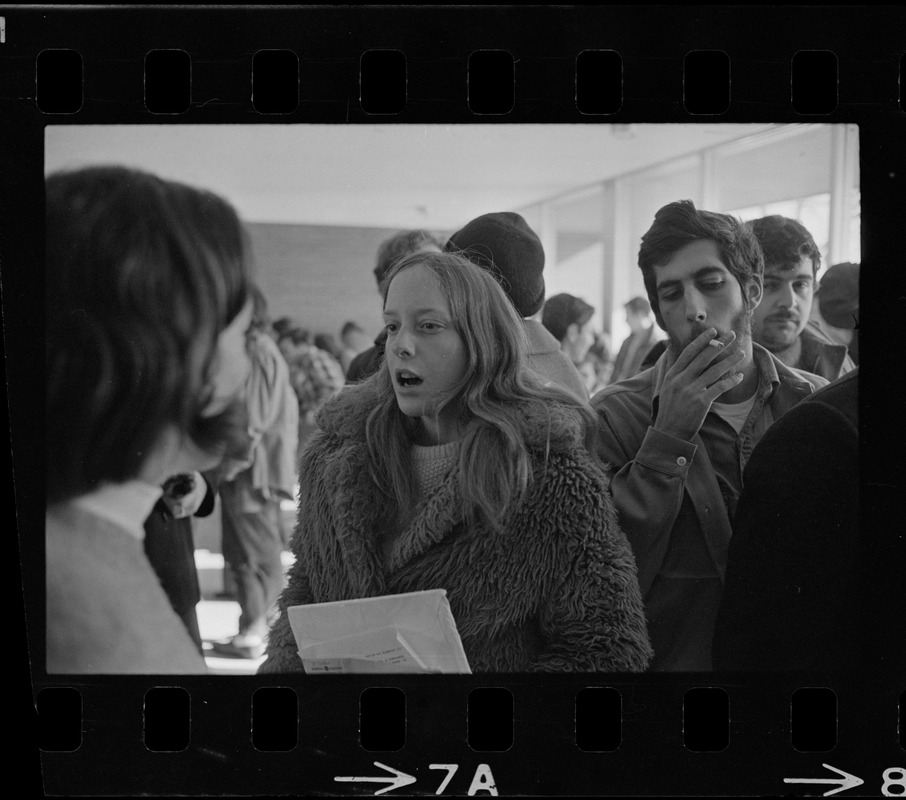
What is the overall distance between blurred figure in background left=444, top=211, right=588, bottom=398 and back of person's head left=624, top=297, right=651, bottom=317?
180mm

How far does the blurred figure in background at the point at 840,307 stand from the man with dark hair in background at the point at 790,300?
15 mm

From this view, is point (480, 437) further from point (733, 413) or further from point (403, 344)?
point (733, 413)

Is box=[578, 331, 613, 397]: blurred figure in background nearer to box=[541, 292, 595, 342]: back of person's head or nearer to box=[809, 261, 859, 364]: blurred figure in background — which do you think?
box=[541, 292, 595, 342]: back of person's head

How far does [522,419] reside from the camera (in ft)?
6.96

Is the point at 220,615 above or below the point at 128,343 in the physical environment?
below

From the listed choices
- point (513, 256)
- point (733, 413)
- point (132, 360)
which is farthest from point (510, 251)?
point (132, 360)

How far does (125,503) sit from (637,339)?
1.11 meters

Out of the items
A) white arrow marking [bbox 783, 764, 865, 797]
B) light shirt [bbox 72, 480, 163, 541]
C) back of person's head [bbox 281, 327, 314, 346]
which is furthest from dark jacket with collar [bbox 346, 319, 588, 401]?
white arrow marking [bbox 783, 764, 865, 797]

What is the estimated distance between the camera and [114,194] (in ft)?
7.16

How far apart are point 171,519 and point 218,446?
184 mm

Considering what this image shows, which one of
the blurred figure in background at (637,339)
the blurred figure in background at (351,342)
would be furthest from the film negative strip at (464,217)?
the blurred figure in background at (637,339)
